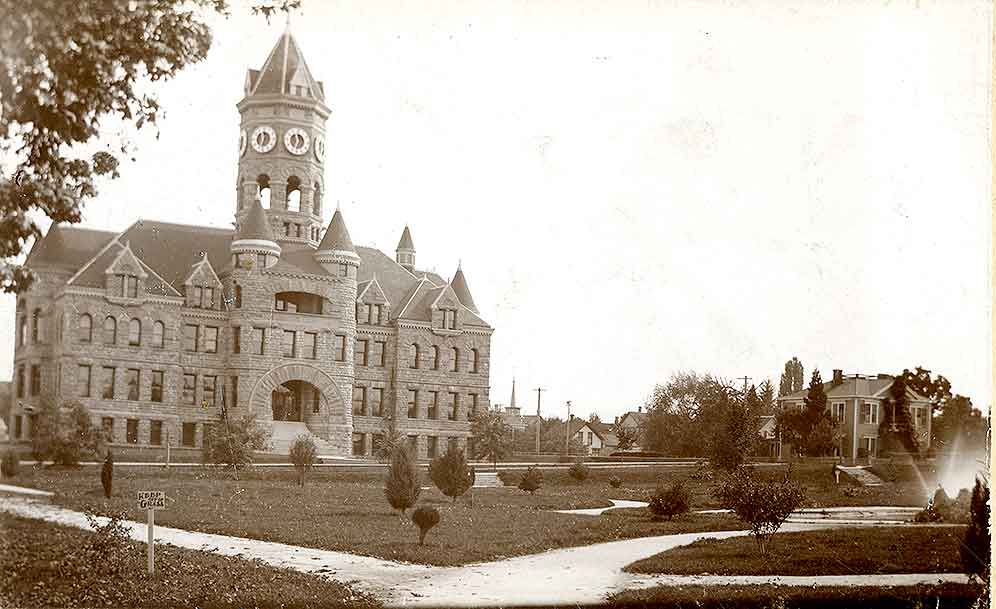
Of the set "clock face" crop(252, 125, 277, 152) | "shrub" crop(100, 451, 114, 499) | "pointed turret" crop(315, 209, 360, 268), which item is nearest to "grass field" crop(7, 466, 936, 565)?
"shrub" crop(100, 451, 114, 499)

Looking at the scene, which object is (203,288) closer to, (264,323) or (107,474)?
(264,323)

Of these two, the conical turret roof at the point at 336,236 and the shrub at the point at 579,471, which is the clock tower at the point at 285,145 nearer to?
the conical turret roof at the point at 336,236

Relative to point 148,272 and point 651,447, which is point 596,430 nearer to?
point 651,447

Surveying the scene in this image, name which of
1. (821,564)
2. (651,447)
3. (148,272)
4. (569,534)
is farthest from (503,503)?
(148,272)

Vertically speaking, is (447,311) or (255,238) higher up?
(255,238)

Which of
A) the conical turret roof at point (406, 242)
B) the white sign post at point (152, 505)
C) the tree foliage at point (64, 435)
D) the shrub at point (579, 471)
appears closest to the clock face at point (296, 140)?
the conical turret roof at point (406, 242)

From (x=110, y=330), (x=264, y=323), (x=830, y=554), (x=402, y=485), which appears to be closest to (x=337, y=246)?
(x=264, y=323)
